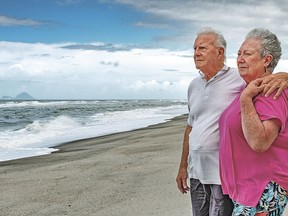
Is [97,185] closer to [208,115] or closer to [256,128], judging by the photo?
[208,115]

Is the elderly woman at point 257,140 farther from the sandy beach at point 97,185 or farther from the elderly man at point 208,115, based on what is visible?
the sandy beach at point 97,185

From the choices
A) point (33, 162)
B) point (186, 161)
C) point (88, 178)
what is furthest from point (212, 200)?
point (33, 162)

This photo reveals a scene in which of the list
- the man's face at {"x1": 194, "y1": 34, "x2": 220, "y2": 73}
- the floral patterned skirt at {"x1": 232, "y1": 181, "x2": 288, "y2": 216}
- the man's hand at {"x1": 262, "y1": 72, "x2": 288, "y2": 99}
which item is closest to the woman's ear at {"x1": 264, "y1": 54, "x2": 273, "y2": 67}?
the man's hand at {"x1": 262, "y1": 72, "x2": 288, "y2": 99}

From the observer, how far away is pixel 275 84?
2100 millimetres

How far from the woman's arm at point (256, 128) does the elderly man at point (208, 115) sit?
0.75m

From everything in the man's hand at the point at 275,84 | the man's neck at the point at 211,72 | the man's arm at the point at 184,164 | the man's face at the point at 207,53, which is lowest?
the man's arm at the point at 184,164

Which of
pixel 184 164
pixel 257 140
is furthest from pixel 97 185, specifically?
pixel 257 140

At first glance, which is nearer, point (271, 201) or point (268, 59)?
point (271, 201)

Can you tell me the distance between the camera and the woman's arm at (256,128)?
6.67 ft

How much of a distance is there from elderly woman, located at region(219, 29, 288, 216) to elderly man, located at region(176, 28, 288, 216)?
0.49 metres

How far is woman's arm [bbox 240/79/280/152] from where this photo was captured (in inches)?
80.0

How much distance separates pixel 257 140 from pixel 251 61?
467mm

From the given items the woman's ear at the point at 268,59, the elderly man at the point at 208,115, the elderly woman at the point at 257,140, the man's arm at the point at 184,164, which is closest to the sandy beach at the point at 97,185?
the man's arm at the point at 184,164

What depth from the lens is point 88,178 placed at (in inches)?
300
